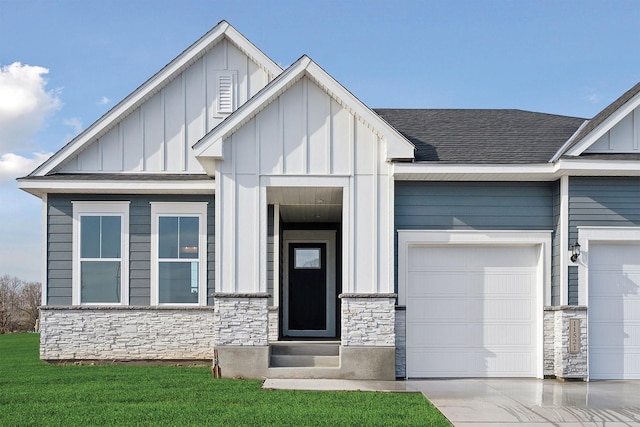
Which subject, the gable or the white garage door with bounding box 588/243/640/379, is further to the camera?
the white garage door with bounding box 588/243/640/379

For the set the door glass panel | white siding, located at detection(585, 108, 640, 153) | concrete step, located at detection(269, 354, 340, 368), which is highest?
white siding, located at detection(585, 108, 640, 153)

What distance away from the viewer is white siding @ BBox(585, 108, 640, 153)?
37.0 ft

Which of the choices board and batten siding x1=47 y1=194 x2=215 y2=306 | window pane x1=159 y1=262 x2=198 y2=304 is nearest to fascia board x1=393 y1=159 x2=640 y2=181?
board and batten siding x1=47 y1=194 x2=215 y2=306

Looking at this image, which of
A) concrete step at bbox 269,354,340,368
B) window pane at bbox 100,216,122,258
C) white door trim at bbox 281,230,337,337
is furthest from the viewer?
white door trim at bbox 281,230,337,337

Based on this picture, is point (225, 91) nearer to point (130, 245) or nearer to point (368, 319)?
point (130, 245)

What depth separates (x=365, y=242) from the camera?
10.9m

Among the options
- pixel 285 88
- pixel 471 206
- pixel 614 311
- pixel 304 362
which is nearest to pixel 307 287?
pixel 304 362

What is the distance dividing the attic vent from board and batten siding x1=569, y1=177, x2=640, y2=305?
21.7ft

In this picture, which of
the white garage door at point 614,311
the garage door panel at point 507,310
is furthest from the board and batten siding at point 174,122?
the white garage door at point 614,311

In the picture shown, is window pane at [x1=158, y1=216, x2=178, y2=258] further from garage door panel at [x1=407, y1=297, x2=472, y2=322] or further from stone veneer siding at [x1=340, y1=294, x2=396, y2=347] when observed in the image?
garage door panel at [x1=407, y1=297, x2=472, y2=322]

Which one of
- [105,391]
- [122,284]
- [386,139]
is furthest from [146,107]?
[105,391]

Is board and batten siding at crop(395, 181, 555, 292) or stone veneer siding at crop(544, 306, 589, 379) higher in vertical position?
board and batten siding at crop(395, 181, 555, 292)

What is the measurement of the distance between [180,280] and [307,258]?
3542mm

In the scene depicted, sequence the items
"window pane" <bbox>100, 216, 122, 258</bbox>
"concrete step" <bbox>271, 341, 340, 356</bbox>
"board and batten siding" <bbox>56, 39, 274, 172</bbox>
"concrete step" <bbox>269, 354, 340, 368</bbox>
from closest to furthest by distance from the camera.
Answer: "concrete step" <bbox>269, 354, 340, 368</bbox>, "concrete step" <bbox>271, 341, 340, 356</bbox>, "window pane" <bbox>100, 216, 122, 258</bbox>, "board and batten siding" <bbox>56, 39, 274, 172</bbox>
